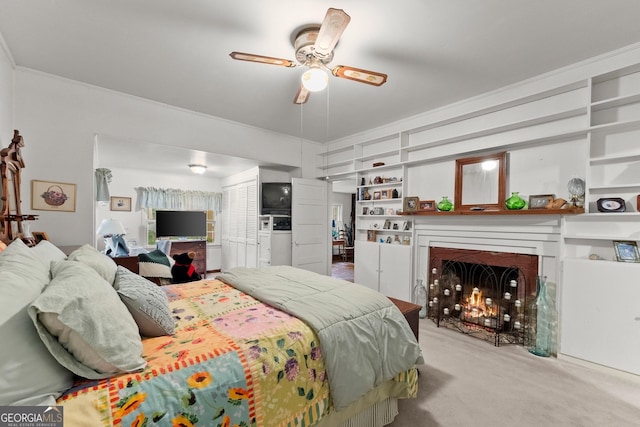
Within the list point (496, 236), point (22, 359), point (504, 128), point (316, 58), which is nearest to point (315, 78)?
point (316, 58)

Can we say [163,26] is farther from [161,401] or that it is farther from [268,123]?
[161,401]

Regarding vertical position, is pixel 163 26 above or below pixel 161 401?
above

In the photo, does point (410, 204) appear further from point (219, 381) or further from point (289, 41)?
point (219, 381)

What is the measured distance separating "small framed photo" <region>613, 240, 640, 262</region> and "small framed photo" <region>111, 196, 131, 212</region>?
24.1 feet

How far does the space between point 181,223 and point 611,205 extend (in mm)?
6713

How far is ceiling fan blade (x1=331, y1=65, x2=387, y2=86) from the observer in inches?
82.8

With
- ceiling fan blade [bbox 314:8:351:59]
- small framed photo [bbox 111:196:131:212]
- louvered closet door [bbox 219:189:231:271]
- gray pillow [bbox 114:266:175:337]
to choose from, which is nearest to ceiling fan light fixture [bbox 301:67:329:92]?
ceiling fan blade [bbox 314:8:351:59]

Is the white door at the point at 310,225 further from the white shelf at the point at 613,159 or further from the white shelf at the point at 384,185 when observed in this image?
the white shelf at the point at 613,159

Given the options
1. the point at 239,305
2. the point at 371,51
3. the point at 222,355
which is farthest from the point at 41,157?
the point at 371,51

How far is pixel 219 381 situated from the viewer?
1.09m

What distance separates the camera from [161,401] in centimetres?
96

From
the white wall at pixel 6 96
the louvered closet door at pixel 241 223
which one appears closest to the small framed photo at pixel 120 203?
the louvered closet door at pixel 241 223

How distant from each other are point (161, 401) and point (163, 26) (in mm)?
2398

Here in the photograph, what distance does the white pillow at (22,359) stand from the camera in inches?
30.7
